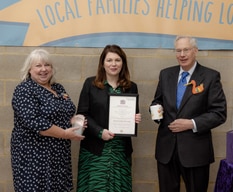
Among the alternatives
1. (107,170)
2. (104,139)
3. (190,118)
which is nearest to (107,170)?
(107,170)

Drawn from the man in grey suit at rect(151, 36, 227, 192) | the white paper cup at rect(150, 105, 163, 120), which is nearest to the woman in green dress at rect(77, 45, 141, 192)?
the white paper cup at rect(150, 105, 163, 120)

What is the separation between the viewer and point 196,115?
7.76ft

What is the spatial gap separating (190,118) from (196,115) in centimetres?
4

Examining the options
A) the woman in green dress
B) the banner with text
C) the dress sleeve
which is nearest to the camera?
the dress sleeve

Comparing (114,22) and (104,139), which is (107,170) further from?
(114,22)

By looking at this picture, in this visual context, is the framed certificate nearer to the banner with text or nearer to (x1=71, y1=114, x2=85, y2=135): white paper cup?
(x1=71, y1=114, x2=85, y2=135): white paper cup

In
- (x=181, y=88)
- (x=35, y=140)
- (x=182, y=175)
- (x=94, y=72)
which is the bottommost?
(x=182, y=175)

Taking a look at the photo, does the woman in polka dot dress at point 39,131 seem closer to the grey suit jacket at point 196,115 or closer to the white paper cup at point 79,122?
the white paper cup at point 79,122

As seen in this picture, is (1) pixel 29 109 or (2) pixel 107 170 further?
(2) pixel 107 170

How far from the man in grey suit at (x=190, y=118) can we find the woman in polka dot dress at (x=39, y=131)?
595mm

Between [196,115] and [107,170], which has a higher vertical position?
[196,115]

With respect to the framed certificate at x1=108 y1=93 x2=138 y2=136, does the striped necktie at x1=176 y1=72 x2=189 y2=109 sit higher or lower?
higher

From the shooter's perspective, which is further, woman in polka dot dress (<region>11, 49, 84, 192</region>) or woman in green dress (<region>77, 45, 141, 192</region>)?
woman in green dress (<region>77, 45, 141, 192</region>)

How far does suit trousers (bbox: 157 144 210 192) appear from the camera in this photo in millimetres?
2416
